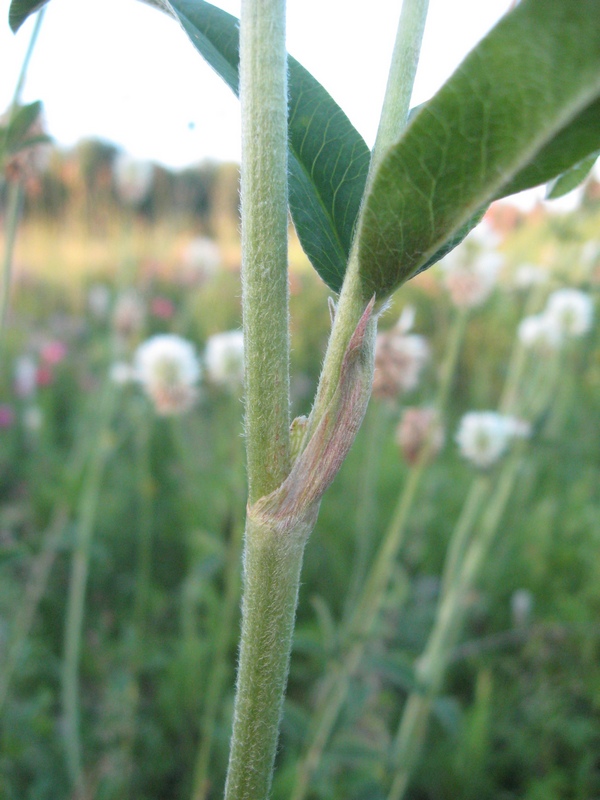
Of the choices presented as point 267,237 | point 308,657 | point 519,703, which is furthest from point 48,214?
point 267,237

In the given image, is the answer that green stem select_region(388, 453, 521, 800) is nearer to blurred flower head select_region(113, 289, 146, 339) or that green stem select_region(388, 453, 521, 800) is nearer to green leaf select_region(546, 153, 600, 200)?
green leaf select_region(546, 153, 600, 200)

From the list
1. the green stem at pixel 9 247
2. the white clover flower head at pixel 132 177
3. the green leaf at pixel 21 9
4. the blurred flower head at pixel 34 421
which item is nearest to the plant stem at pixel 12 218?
the green stem at pixel 9 247

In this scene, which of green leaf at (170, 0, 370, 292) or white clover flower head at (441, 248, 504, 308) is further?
white clover flower head at (441, 248, 504, 308)

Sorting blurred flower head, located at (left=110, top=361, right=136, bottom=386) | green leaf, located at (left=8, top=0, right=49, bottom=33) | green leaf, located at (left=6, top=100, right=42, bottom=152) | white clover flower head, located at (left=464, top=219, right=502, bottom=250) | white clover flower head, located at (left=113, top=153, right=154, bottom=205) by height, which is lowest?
blurred flower head, located at (left=110, top=361, right=136, bottom=386)

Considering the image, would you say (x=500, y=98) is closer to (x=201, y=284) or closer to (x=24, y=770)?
(x=24, y=770)

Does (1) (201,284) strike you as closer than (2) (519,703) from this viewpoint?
No

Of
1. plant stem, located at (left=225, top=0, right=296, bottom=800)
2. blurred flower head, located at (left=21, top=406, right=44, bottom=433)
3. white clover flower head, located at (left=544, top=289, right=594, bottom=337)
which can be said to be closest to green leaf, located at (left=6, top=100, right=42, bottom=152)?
plant stem, located at (left=225, top=0, right=296, bottom=800)
